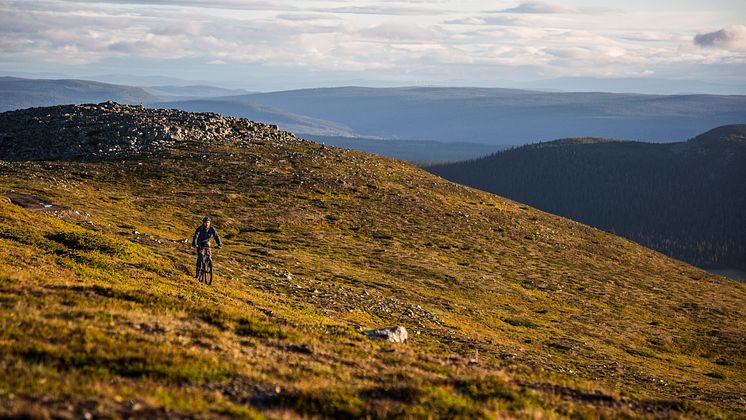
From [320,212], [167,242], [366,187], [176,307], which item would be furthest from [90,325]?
[366,187]

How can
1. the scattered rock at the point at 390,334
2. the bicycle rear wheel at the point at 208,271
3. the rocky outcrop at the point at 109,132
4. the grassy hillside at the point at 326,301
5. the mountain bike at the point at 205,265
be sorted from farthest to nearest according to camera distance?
the rocky outcrop at the point at 109,132, the bicycle rear wheel at the point at 208,271, the mountain bike at the point at 205,265, the scattered rock at the point at 390,334, the grassy hillside at the point at 326,301

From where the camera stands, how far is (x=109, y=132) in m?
88.8

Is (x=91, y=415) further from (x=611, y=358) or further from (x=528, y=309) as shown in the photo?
(x=528, y=309)

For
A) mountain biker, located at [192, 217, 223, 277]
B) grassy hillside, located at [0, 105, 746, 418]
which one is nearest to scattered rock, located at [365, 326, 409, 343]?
grassy hillside, located at [0, 105, 746, 418]

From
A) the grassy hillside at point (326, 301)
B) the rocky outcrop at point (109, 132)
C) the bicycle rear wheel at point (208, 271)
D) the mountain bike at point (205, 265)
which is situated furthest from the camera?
the rocky outcrop at point (109, 132)

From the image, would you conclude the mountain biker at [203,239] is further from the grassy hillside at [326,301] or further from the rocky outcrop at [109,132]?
the rocky outcrop at [109,132]

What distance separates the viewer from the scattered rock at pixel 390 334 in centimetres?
2447

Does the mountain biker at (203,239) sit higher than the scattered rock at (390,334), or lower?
higher

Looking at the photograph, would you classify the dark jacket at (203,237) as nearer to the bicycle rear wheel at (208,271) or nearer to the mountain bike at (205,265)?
the mountain bike at (205,265)

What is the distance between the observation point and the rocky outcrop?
8269cm

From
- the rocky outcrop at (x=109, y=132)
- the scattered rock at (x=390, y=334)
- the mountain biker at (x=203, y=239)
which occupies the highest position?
the rocky outcrop at (x=109, y=132)

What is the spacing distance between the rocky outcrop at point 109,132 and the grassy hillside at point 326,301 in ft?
13.5

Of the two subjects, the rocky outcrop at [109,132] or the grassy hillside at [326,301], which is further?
the rocky outcrop at [109,132]

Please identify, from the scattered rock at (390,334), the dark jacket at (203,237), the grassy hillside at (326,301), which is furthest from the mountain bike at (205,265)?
the scattered rock at (390,334)
